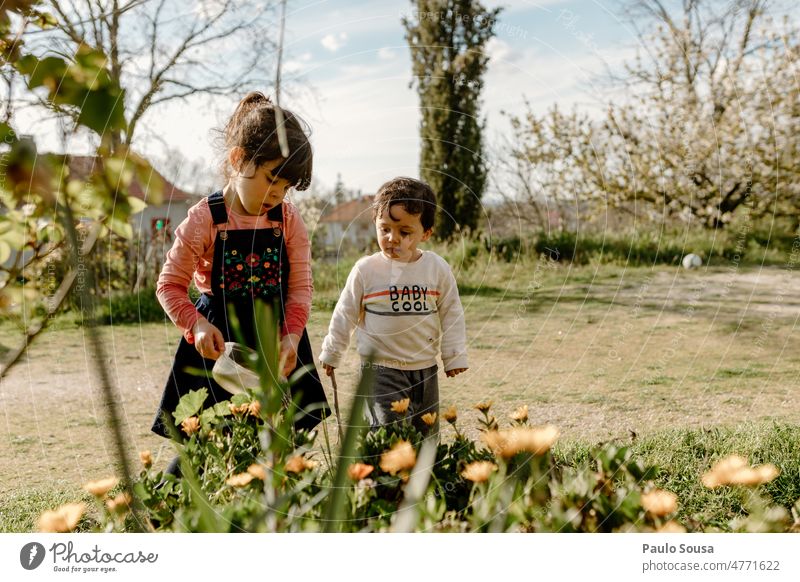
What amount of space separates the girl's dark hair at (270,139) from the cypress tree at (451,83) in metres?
0.29

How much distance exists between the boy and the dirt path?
223 mm

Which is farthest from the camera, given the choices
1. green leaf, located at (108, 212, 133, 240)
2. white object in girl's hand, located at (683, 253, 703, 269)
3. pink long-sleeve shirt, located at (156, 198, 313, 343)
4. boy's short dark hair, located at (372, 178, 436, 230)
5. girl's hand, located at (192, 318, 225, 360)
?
white object in girl's hand, located at (683, 253, 703, 269)

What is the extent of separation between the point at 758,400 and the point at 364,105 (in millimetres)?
1836

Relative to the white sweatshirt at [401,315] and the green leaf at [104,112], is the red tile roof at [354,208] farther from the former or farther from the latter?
the green leaf at [104,112]

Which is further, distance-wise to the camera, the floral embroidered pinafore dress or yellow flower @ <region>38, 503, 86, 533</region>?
the floral embroidered pinafore dress

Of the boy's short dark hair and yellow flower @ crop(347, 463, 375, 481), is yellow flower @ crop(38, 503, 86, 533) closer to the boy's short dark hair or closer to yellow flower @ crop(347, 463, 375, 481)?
yellow flower @ crop(347, 463, 375, 481)

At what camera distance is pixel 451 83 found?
2547 mm

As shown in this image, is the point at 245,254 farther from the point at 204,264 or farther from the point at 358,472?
the point at 358,472

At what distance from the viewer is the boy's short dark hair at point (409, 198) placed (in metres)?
1.82

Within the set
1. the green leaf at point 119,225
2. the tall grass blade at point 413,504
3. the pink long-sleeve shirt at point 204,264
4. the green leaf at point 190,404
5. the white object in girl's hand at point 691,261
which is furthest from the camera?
the white object in girl's hand at point 691,261

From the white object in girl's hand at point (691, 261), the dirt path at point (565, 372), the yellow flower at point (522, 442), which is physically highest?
the white object in girl's hand at point (691, 261)

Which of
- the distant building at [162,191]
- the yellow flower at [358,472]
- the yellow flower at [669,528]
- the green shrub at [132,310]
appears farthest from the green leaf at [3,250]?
the green shrub at [132,310]

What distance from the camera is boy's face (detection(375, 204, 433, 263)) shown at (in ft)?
5.97
